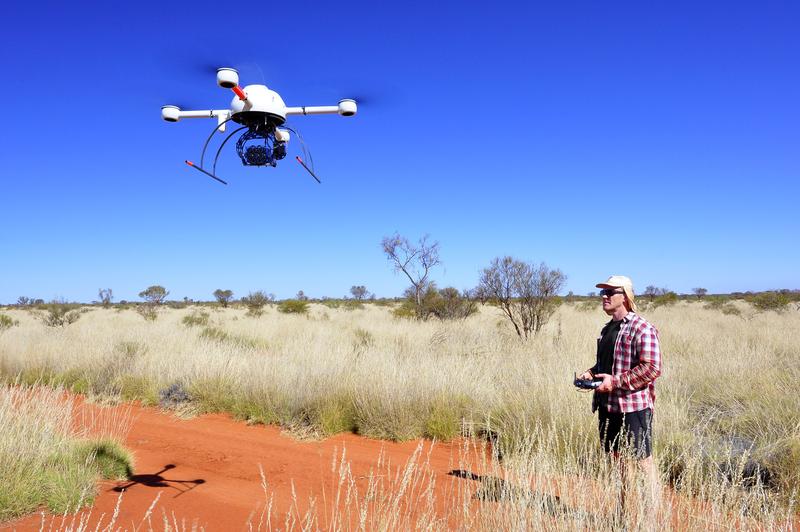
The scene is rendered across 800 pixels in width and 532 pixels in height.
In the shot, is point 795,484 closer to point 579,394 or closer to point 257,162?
point 579,394

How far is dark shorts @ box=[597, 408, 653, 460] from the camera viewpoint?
3.34 m

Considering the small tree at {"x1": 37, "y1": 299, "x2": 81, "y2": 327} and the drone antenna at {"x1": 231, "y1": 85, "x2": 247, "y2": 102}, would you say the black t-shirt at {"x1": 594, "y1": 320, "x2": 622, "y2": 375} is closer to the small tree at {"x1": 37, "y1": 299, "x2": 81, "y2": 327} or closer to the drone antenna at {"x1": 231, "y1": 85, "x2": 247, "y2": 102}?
the drone antenna at {"x1": 231, "y1": 85, "x2": 247, "y2": 102}

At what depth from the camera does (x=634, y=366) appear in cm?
348

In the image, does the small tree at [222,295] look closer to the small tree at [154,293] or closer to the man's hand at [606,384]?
the small tree at [154,293]

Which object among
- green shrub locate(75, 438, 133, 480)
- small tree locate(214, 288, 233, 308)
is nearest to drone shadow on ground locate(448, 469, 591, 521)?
green shrub locate(75, 438, 133, 480)

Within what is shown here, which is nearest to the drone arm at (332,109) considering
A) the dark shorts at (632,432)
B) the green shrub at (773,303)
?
the dark shorts at (632,432)

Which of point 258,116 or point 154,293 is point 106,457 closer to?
point 258,116

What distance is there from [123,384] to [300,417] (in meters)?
4.11

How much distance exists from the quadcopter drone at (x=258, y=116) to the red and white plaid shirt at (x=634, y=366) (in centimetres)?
283

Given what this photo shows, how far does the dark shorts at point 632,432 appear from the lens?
11.0 ft

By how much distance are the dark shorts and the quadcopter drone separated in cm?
324

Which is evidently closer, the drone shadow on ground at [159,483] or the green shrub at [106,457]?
the drone shadow on ground at [159,483]

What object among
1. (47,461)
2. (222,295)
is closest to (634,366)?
(47,461)

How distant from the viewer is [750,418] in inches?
225
